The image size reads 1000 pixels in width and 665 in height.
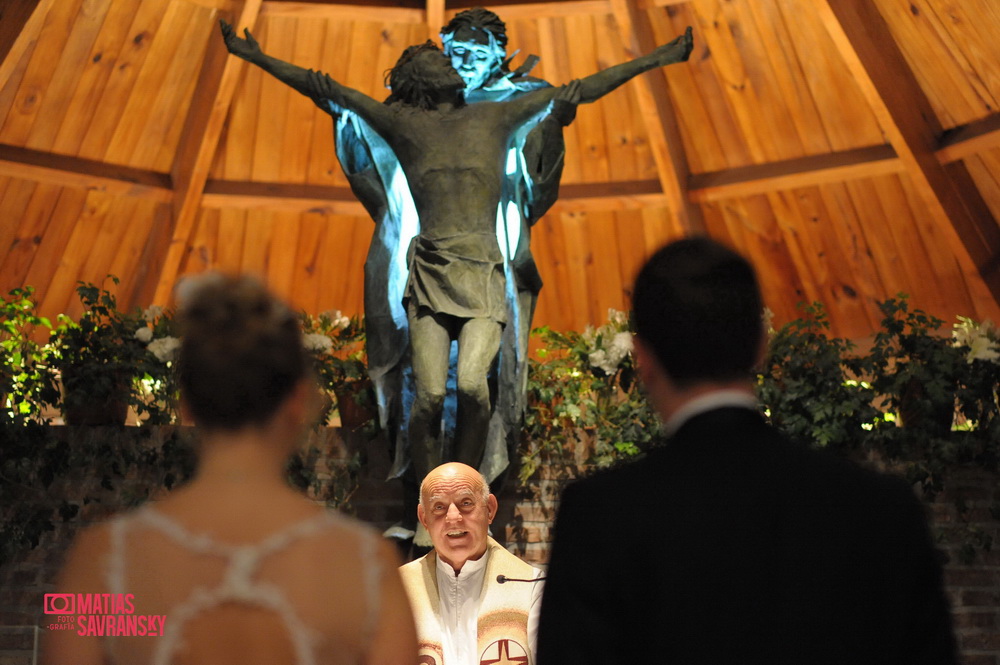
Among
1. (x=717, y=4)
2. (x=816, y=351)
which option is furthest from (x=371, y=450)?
(x=717, y=4)

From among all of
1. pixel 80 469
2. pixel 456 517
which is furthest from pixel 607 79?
pixel 80 469

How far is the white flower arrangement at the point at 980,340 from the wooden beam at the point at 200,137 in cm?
409

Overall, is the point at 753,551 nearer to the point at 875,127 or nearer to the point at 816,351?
the point at 816,351

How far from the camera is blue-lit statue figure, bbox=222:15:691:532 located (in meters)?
3.82

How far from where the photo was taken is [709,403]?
1.27 m

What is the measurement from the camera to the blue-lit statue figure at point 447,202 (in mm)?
3820

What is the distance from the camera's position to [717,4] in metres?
6.65

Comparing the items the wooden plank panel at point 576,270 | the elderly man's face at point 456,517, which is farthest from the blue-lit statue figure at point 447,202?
the wooden plank panel at point 576,270

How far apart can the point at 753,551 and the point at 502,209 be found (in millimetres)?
2979

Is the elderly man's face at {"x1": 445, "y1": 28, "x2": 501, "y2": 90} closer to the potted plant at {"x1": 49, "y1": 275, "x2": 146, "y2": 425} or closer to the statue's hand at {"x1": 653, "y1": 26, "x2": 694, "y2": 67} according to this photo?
the statue's hand at {"x1": 653, "y1": 26, "x2": 694, "y2": 67}

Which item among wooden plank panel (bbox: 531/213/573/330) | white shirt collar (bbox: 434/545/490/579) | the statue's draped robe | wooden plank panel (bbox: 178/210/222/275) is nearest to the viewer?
white shirt collar (bbox: 434/545/490/579)

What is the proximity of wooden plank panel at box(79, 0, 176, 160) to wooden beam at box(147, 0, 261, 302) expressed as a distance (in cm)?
32

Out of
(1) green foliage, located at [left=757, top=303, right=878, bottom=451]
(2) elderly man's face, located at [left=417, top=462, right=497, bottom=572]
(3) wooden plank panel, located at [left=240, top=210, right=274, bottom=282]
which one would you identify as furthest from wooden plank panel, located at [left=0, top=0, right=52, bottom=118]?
(2) elderly man's face, located at [left=417, top=462, right=497, bottom=572]

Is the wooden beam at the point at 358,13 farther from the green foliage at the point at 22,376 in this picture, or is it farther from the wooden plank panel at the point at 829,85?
the green foliage at the point at 22,376
